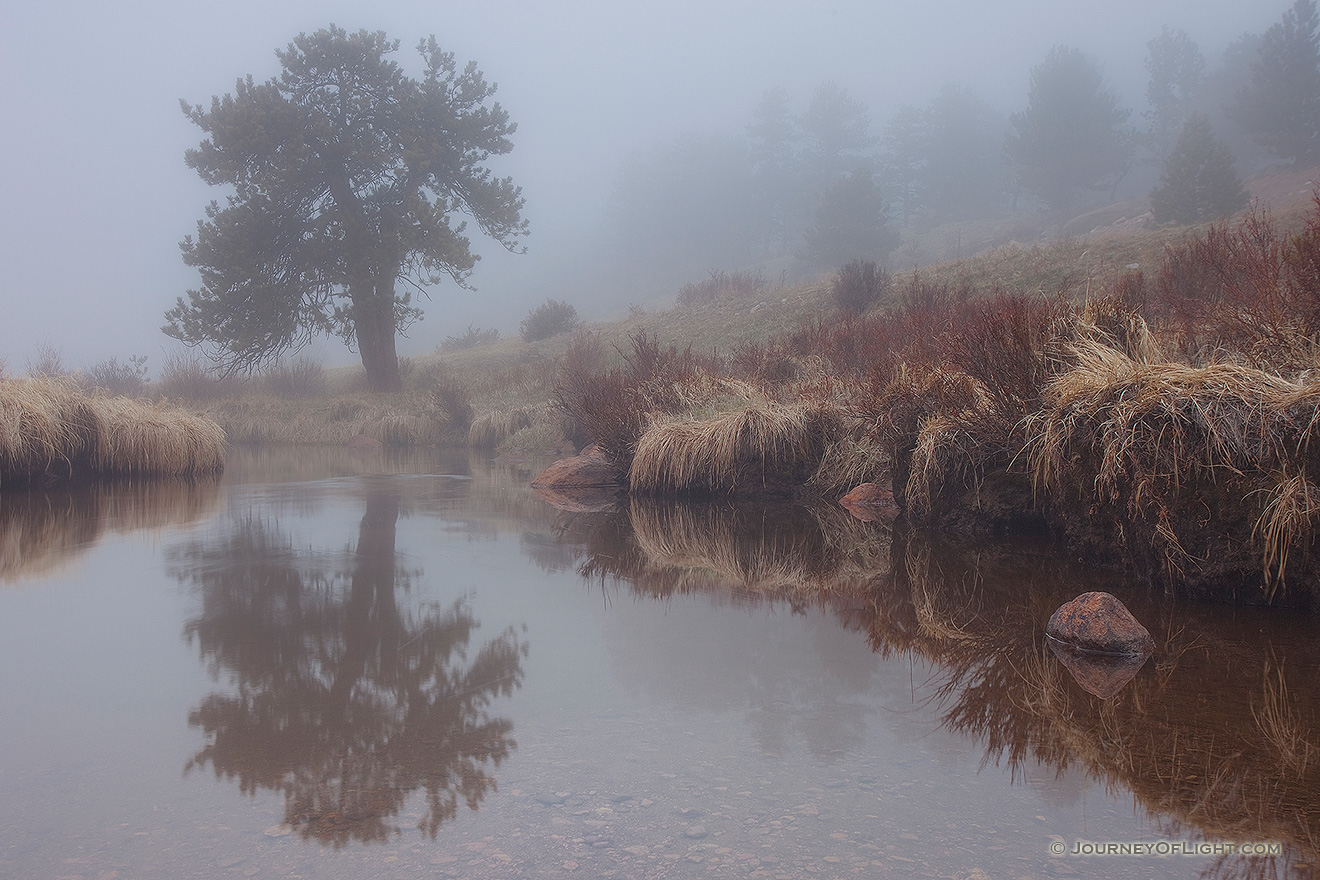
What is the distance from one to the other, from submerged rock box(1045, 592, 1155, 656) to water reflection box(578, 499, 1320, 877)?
0.10 metres

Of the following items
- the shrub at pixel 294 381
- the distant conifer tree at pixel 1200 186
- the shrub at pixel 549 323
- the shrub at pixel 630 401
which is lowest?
the shrub at pixel 630 401

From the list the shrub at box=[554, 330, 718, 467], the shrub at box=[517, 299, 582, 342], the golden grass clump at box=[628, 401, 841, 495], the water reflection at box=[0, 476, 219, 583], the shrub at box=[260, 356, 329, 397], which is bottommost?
the water reflection at box=[0, 476, 219, 583]

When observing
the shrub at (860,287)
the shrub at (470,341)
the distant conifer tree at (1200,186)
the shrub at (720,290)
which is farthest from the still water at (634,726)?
the distant conifer tree at (1200,186)

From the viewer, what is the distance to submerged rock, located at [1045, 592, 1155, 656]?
11.5 feet

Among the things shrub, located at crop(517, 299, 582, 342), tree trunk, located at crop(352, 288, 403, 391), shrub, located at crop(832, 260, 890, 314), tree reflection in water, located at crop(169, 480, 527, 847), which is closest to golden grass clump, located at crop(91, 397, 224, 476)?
tree reflection in water, located at crop(169, 480, 527, 847)

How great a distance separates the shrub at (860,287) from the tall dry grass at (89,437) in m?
13.6

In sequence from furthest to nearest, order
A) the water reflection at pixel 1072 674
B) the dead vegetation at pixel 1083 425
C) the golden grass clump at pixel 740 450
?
the golden grass clump at pixel 740 450 < the dead vegetation at pixel 1083 425 < the water reflection at pixel 1072 674

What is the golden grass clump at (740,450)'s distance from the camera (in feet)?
28.8

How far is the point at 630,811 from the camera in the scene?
228 cm

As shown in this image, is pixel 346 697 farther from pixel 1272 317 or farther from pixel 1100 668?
pixel 1272 317

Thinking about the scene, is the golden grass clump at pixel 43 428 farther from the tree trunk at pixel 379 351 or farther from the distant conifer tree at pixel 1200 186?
the distant conifer tree at pixel 1200 186

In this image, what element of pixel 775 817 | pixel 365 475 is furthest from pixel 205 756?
pixel 365 475

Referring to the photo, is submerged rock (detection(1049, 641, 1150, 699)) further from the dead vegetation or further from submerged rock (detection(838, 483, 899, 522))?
submerged rock (detection(838, 483, 899, 522))

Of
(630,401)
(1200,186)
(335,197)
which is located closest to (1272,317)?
(630,401)
